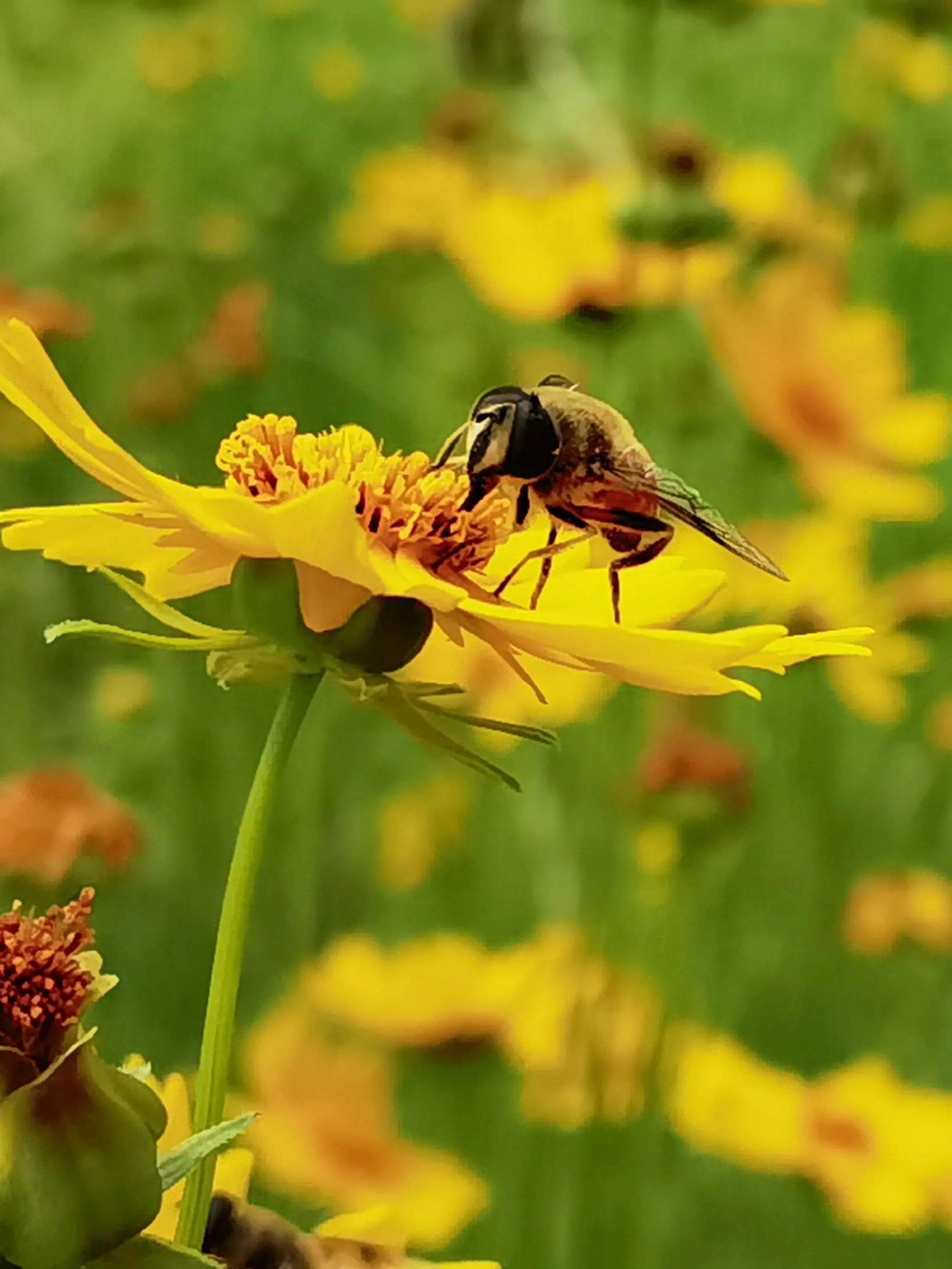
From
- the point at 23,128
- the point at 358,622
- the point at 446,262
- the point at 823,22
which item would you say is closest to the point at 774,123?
the point at 823,22

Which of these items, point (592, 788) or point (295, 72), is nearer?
point (592, 788)

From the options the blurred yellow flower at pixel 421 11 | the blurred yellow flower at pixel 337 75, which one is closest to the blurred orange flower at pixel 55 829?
the blurred yellow flower at pixel 421 11

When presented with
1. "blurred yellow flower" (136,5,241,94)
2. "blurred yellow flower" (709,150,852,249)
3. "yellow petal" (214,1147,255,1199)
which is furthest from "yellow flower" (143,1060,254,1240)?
"blurred yellow flower" (136,5,241,94)

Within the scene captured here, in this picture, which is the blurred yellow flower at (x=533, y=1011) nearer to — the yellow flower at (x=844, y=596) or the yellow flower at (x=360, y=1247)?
the yellow flower at (x=844, y=596)

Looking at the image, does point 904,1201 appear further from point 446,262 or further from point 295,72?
point 295,72

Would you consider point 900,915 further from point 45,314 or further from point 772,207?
point 45,314

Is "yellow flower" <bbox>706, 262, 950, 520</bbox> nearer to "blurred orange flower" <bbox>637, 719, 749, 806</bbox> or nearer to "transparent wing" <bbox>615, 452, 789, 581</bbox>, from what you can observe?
"blurred orange flower" <bbox>637, 719, 749, 806</bbox>
